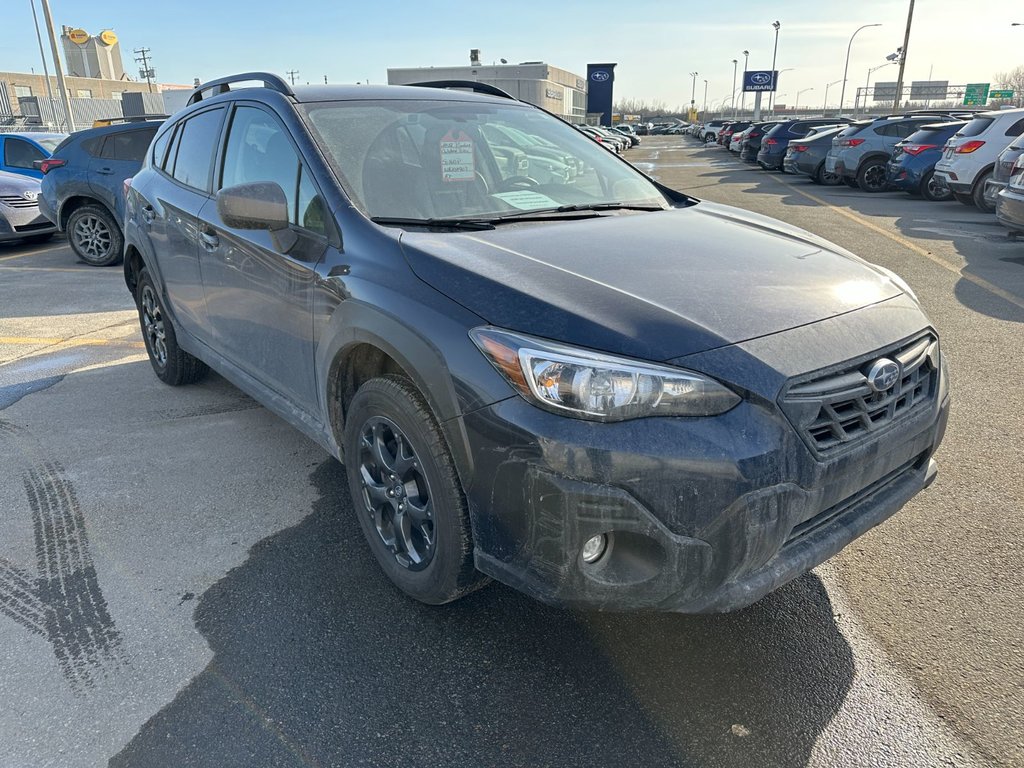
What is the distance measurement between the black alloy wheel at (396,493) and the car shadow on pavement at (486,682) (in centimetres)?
23

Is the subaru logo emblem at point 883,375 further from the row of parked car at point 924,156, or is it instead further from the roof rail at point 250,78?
the row of parked car at point 924,156

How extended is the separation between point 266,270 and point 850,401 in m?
2.30

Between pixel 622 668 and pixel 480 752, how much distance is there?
54cm

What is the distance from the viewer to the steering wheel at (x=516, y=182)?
10.7ft

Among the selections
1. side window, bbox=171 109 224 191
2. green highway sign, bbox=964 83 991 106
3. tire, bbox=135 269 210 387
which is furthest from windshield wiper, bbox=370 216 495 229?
green highway sign, bbox=964 83 991 106

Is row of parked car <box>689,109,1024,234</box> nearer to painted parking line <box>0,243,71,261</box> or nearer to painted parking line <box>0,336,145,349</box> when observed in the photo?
painted parking line <box>0,336,145,349</box>

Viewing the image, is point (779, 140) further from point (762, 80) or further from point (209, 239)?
point (762, 80)

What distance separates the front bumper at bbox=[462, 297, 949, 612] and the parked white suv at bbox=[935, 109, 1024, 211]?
12.4 metres

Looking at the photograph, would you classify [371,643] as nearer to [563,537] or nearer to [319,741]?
[319,741]

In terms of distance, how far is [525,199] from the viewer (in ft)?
10.5

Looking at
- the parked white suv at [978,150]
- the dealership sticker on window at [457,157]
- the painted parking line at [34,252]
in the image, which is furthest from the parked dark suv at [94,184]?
the parked white suv at [978,150]

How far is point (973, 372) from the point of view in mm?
4840

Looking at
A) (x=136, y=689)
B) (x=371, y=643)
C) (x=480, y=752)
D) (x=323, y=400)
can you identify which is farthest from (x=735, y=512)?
(x=136, y=689)

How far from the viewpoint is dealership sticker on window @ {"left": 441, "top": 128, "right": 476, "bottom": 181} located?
3.19 m
